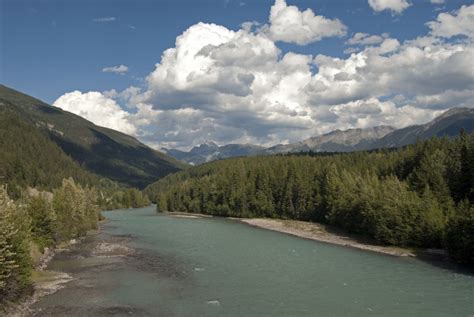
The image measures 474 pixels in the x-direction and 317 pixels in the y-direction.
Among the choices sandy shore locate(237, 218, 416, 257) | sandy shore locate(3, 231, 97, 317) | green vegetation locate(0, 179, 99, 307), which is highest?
green vegetation locate(0, 179, 99, 307)

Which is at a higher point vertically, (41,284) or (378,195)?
(378,195)

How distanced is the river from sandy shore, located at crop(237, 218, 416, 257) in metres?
4.78

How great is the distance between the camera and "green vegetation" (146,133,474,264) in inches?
3164

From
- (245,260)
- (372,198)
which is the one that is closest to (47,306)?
(245,260)

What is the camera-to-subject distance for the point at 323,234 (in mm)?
106688

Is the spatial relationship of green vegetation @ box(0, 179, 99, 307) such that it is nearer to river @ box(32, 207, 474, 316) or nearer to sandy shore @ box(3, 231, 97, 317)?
sandy shore @ box(3, 231, 97, 317)

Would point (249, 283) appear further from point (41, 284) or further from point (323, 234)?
point (323, 234)

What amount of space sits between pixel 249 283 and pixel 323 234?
55.5 m

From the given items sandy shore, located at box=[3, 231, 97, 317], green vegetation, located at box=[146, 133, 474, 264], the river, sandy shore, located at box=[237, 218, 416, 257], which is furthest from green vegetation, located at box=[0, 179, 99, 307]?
green vegetation, located at box=[146, 133, 474, 264]

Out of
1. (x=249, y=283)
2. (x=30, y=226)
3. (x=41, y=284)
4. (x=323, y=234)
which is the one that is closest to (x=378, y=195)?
(x=323, y=234)

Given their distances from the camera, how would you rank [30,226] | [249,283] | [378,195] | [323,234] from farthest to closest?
1. [323,234]
2. [378,195]
3. [30,226]
4. [249,283]

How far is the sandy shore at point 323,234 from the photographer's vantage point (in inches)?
3189

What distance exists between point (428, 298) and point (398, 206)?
39743mm

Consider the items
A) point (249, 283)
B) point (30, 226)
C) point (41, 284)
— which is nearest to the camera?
point (41, 284)
